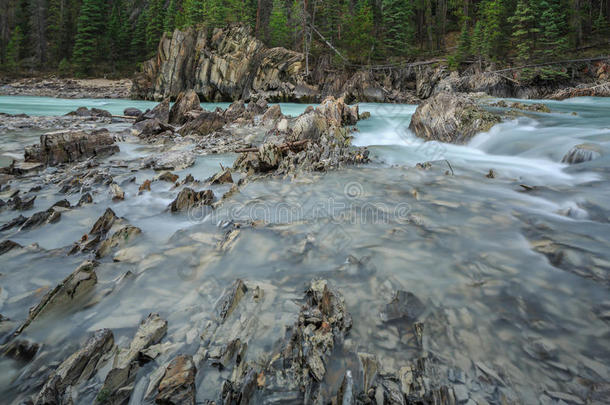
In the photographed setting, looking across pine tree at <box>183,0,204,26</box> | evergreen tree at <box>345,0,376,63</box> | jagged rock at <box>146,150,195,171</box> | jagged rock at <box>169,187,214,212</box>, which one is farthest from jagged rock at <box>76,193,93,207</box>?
pine tree at <box>183,0,204,26</box>

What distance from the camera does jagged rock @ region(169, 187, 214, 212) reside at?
192 inches

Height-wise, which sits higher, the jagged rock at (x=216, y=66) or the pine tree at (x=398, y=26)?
the pine tree at (x=398, y=26)

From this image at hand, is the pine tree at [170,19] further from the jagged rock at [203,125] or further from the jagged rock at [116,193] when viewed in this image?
the jagged rock at [116,193]

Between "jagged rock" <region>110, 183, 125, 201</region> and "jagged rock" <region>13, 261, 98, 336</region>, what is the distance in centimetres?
272

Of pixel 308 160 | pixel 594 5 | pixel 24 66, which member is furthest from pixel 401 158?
pixel 24 66

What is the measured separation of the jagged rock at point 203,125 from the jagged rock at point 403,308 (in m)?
11.7

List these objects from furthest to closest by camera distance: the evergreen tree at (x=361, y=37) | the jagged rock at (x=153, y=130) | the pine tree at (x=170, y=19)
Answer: the pine tree at (x=170, y=19)
the evergreen tree at (x=361, y=37)
the jagged rock at (x=153, y=130)

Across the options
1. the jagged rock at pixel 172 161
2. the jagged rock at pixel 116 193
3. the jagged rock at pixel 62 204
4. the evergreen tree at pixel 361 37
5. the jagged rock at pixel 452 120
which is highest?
the evergreen tree at pixel 361 37

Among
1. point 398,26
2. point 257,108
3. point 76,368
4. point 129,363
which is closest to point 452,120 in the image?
point 129,363

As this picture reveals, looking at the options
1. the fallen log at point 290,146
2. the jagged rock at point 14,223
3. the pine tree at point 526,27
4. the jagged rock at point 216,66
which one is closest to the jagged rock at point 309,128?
the fallen log at point 290,146

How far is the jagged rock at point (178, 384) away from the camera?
179 cm

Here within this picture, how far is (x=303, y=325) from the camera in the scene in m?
2.35

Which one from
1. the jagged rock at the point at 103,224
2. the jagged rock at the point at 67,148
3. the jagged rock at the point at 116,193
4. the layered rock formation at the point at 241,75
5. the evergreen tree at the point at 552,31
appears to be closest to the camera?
the jagged rock at the point at 103,224

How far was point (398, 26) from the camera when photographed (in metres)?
41.3
